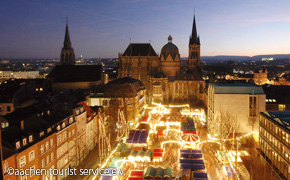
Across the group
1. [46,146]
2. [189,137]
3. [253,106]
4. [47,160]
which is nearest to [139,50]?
[253,106]

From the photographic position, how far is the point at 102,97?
47062 millimetres

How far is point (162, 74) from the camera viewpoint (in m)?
68.9

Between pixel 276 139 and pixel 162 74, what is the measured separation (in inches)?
1659

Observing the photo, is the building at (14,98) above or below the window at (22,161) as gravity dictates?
above

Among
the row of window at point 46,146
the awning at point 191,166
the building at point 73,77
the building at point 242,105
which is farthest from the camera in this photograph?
the building at point 73,77

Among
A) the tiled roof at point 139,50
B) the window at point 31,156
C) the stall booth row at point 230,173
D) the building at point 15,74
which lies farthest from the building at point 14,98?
the building at point 15,74

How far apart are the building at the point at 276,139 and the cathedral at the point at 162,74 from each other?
34.0 meters

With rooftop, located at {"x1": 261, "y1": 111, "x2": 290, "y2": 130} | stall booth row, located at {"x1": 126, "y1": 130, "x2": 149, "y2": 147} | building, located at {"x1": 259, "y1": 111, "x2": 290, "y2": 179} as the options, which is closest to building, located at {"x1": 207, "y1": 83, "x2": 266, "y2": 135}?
building, located at {"x1": 259, "y1": 111, "x2": 290, "y2": 179}

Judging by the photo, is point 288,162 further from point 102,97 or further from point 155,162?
point 102,97

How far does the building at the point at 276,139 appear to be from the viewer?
26172mm

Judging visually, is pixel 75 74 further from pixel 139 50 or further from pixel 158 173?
pixel 158 173

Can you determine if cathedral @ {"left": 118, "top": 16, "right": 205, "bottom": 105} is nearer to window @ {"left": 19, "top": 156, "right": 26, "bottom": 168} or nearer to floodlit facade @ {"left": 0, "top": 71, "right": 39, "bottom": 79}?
window @ {"left": 19, "top": 156, "right": 26, "bottom": 168}

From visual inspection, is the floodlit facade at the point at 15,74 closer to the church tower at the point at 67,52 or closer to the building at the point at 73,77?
the church tower at the point at 67,52

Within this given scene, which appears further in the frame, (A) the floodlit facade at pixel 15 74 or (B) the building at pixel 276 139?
(A) the floodlit facade at pixel 15 74
